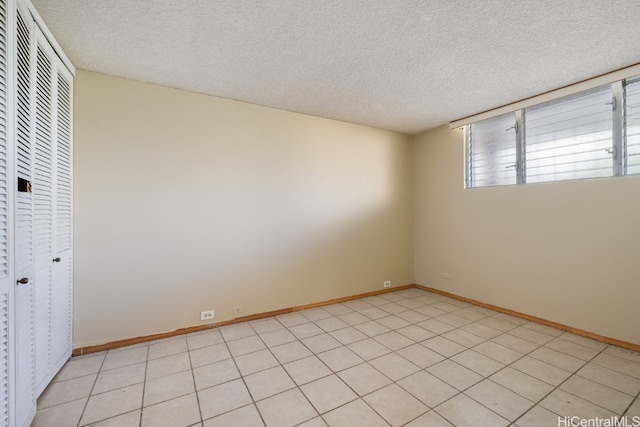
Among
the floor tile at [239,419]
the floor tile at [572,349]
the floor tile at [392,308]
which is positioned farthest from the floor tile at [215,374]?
the floor tile at [572,349]

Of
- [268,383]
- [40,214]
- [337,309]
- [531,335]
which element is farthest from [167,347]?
[531,335]

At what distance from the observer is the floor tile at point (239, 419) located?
5.17 feet

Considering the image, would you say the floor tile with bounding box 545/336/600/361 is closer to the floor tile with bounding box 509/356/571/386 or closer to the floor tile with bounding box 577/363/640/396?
the floor tile with bounding box 577/363/640/396

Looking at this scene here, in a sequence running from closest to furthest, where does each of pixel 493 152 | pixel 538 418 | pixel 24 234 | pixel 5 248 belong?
1. pixel 5 248
2. pixel 24 234
3. pixel 538 418
4. pixel 493 152

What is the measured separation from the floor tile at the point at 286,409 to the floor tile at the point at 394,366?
27.8 inches

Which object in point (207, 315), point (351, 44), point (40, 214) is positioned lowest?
point (207, 315)

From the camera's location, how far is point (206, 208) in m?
2.88

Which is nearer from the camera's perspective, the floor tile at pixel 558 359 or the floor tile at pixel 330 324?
the floor tile at pixel 558 359

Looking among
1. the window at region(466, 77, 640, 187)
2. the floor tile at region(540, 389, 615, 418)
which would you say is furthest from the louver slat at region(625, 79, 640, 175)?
the floor tile at region(540, 389, 615, 418)

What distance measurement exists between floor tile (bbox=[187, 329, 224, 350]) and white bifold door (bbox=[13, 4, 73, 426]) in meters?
0.95

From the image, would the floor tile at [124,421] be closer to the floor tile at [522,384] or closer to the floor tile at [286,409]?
the floor tile at [286,409]

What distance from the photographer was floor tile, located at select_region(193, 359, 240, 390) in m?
1.97

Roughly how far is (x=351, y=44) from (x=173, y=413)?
287 centimetres

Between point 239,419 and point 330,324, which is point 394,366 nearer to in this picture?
point 330,324
